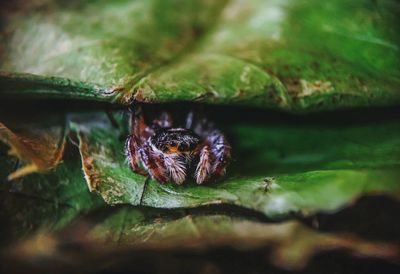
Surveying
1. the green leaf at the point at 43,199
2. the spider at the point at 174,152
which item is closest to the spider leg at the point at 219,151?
the spider at the point at 174,152

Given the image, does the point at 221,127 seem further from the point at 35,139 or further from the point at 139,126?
the point at 35,139

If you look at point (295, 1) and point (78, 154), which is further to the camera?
point (295, 1)

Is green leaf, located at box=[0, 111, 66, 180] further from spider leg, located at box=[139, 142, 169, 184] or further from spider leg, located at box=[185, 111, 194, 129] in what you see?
spider leg, located at box=[185, 111, 194, 129]

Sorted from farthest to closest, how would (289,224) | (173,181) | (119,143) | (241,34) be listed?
(241,34)
(119,143)
(173,181)
(289,224)

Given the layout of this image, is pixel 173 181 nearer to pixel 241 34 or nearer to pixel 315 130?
pixel 315 130

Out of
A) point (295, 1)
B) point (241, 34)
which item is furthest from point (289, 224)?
point (295, 1)

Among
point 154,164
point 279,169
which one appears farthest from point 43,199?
point 279,169

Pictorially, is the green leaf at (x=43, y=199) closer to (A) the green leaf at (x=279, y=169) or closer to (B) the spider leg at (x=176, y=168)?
(A) the green leaf at (x=279, y=169)
